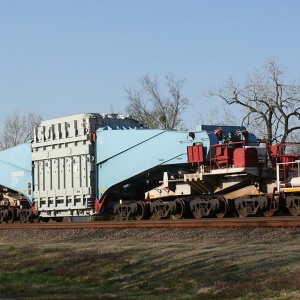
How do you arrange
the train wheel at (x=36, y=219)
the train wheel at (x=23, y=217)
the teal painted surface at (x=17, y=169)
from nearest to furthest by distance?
1. the teal painted surface at (x=17, y=169)
2. the train wheel at (x=36, y=219)
3. the train wheel at (x=23, y=217)

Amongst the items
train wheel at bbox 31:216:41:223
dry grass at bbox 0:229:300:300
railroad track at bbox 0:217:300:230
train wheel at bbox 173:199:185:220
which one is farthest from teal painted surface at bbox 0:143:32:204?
dry grass at bbox 0:229:300:300

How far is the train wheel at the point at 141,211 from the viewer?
1108 inches

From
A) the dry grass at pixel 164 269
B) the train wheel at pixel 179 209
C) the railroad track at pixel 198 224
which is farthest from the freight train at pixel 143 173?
the dry grass at pixel 164 269

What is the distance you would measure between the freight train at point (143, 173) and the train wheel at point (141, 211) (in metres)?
0.05

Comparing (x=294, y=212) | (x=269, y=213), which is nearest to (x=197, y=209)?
(x=269, y=213)

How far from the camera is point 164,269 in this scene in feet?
50.4

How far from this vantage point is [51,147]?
1246 inches

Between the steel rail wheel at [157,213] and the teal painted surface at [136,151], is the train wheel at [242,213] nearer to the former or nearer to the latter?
the teal painted surface at [136,151]

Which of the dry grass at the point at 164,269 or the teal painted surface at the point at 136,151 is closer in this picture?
the dry grass at the point at 164,269

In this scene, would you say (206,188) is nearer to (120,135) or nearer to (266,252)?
(120,135)

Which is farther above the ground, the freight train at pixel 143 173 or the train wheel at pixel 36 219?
the freight train at pixel 143 173

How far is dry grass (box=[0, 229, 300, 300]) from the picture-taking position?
13234mm

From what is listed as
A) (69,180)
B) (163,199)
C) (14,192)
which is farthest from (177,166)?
(14,192)

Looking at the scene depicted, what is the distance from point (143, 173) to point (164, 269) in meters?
13.0
